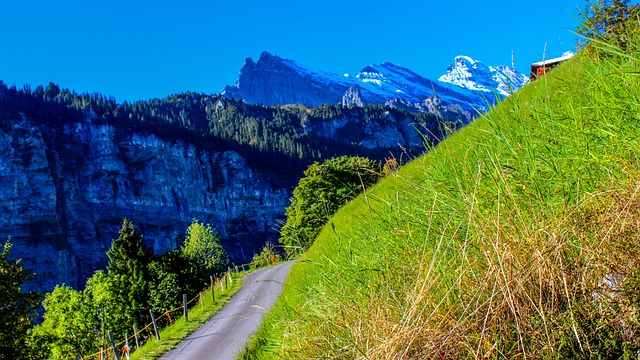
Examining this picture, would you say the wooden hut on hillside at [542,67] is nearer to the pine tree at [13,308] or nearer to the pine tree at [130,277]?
the pine tree at [13,308]

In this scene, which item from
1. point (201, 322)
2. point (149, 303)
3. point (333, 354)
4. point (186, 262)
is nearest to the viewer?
point (333, 354)

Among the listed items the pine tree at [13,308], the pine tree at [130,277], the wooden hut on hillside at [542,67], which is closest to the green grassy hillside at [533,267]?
the wooden hut on hillside at [542,67]

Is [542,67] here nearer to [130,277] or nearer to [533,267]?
[533,267]

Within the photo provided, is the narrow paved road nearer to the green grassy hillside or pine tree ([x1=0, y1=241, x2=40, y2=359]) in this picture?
the green grassy hillside

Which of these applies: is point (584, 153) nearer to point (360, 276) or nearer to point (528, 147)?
point (528, 147)

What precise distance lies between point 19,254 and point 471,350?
237688mm

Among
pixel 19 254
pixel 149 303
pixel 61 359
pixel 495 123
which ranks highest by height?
pixel 19 254

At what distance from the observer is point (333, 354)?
130 inches

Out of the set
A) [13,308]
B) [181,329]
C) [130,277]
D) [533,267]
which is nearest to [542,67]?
[533,267]

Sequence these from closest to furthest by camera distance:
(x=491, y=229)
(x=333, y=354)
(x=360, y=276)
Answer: (x=491, y=229) → (x=333, y=354) → (x=360, y=276)

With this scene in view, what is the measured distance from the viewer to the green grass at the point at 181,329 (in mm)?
21750

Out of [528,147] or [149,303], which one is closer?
[528,147]

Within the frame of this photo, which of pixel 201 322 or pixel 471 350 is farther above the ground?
pixel 471 350

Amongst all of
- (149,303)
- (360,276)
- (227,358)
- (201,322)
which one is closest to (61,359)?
(149,303)
